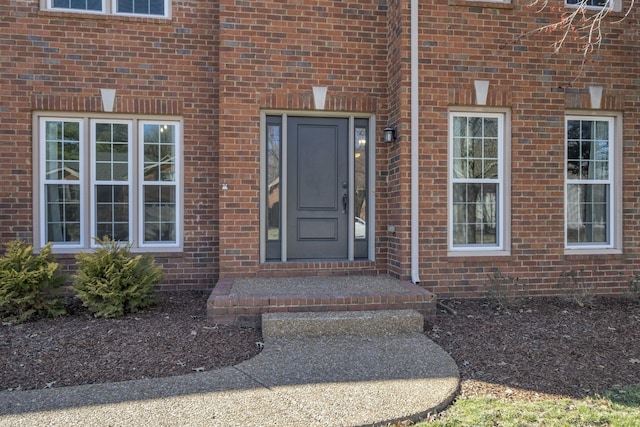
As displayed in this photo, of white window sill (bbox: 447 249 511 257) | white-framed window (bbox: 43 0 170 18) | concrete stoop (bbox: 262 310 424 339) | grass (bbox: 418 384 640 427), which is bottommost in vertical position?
grass (bbox: 418 384 640 427)

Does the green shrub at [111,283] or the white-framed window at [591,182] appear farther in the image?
the white-framed window at [591,182]

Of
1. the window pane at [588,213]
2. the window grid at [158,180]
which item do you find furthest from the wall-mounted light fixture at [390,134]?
the window grid at [158,180]

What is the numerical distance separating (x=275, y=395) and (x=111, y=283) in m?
2.85

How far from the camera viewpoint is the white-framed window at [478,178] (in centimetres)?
623

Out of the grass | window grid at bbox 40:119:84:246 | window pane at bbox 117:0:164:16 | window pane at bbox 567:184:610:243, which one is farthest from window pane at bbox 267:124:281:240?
window pane at bbox 567:184:610:243

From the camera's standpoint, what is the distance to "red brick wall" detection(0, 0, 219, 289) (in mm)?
6082

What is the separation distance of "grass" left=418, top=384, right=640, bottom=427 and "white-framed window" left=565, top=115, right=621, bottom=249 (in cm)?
368

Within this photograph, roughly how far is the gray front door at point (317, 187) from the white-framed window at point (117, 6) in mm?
2456

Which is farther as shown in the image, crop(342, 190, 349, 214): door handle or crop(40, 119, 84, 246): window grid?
crop(342, 190, 349, 214): door handle

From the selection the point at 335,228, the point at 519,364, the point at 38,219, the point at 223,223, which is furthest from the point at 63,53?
the point at 519,364

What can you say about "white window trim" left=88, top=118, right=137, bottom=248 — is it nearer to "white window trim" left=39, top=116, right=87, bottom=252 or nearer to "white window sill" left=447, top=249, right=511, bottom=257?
"white window trim" left=39, top=116, right=87, bottom=252

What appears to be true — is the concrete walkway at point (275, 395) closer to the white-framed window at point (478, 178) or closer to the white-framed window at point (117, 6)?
the white-framed window at point (478, 178)

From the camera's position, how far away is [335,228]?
6504 millimetres

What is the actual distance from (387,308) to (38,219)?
15.9 feet
